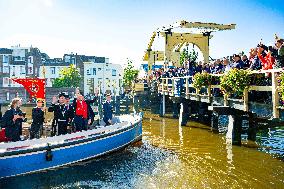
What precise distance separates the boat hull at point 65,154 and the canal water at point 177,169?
213 mm

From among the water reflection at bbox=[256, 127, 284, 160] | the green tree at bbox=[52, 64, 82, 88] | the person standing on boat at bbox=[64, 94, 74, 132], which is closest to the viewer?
the person standing on boat at bbox=[64, 94, 74, 132]

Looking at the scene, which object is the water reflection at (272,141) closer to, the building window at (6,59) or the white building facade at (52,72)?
the building window at (6,59)

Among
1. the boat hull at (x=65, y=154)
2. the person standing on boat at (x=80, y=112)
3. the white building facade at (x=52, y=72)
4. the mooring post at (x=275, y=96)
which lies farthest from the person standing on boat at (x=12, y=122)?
the white building facade at (x=52, y=72)

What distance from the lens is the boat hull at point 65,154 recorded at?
876 cm

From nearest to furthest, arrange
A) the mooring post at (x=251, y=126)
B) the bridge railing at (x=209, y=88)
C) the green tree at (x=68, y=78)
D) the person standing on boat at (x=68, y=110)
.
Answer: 1. the bridge railing at (x=209, y=88)
2. the person standing on boat at (x=68, y=110)
3. the mooring post at (x=251, y=126)
4. the green tree at (x=68, y=78)

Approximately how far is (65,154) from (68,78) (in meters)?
60.2

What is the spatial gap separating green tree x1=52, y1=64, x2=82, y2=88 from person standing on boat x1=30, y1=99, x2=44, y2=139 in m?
58.4

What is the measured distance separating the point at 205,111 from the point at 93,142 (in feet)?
35.7

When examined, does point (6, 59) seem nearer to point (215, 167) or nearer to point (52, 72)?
point (52, 72)

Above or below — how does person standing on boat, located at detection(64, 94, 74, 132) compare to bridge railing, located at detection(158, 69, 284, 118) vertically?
below

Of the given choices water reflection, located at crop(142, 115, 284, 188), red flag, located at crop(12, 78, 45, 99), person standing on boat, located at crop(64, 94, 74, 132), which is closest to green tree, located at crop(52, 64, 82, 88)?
water reflection, located at crop(142, 115, 284, 188)

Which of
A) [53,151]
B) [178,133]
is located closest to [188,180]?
[53,151]

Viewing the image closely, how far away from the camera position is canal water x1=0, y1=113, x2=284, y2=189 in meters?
8.45

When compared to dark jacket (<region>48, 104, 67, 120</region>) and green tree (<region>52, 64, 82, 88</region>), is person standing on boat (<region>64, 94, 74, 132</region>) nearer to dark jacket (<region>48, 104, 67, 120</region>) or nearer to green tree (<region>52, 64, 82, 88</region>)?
dark jacket (<region>48, 104, 67, 120</region>)
